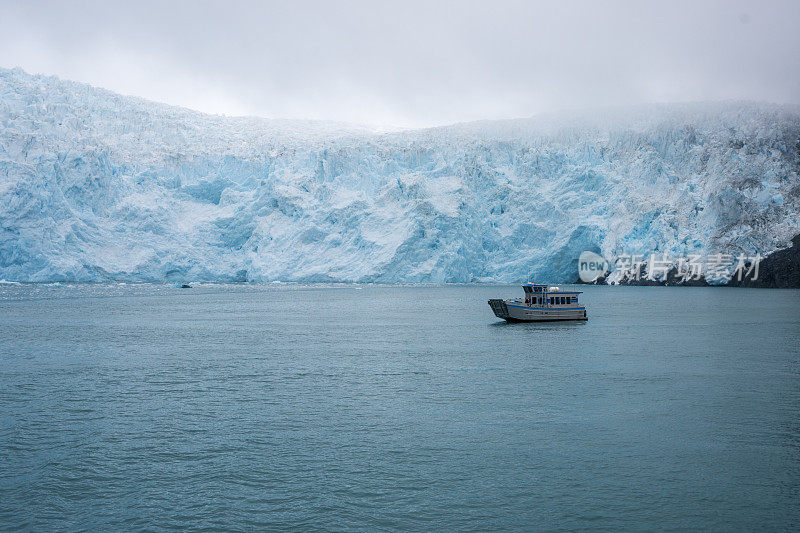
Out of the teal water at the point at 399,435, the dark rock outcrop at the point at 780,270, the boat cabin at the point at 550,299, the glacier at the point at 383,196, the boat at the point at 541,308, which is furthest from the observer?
the dark rock outcrop at the point at 780,270

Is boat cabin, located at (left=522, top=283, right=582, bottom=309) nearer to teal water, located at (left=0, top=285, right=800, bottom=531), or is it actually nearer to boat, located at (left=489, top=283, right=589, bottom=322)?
boat, located at (left=489, top=283, right=589, bottom=322)

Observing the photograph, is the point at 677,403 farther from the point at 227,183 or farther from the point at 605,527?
the point at 227,183

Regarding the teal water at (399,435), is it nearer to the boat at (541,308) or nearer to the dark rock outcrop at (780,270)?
the boat at (541,308)

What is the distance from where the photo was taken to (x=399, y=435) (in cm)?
1172

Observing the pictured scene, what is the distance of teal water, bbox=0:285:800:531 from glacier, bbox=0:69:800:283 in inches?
1544

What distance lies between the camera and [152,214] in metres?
65.8

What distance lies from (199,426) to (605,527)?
7742 mm

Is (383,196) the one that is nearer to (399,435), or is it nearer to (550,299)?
(550,299)

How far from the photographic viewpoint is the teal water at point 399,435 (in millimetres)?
8406

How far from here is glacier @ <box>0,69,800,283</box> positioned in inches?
2330

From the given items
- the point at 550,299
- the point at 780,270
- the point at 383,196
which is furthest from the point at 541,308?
the point at 780,270

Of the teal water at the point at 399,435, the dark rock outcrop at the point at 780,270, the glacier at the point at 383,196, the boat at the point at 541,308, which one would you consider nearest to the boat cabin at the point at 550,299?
the boat at the point at 541,308

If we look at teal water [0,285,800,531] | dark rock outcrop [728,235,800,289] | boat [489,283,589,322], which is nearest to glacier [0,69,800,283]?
dark rock outcrop [728,235,800,289]

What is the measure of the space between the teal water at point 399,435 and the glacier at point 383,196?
39.2 m
